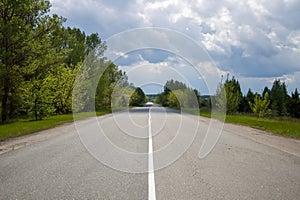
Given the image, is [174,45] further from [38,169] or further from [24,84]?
[24,84]

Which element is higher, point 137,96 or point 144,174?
point 137,96

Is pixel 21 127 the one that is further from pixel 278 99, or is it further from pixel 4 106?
pixel 278 99

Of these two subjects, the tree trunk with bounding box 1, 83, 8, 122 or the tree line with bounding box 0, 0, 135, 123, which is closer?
the tree line with bounding box 0, 0, 135, 123

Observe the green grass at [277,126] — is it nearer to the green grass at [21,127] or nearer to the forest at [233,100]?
the forest at [233,100]

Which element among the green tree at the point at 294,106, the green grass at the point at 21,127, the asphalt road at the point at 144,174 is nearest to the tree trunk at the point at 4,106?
the green grass at the point at 21,127

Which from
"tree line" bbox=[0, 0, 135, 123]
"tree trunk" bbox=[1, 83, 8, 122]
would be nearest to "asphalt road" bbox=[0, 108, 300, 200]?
"tree line" bbox=[0, 0, 135, 123]

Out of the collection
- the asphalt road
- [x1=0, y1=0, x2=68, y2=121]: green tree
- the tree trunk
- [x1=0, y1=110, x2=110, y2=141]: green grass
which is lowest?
[x1=0, y1=110, x2=110, y2=141]: green grass

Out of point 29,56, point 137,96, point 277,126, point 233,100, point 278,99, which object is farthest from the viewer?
point 278,99

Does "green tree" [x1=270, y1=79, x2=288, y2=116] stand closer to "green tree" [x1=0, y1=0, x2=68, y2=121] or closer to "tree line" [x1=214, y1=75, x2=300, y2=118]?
"tree line" [x1=214, y1=75, x2=300, y2=118]

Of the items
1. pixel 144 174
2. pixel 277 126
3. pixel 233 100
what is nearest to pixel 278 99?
pixel 233 100

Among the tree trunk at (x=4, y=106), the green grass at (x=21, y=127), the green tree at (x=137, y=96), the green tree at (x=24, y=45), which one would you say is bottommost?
the green grass at (x=21, y=127)

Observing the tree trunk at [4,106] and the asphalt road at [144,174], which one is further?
the tree trunk at [4,106]

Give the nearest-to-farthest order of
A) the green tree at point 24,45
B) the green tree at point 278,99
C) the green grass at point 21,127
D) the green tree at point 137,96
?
the green grass at point 21,127, the green tree at point 24,45, the green tree at point 137,96, the green tree at point 278,99

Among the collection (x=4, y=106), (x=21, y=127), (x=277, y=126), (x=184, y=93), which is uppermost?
(x=184, y=93)
